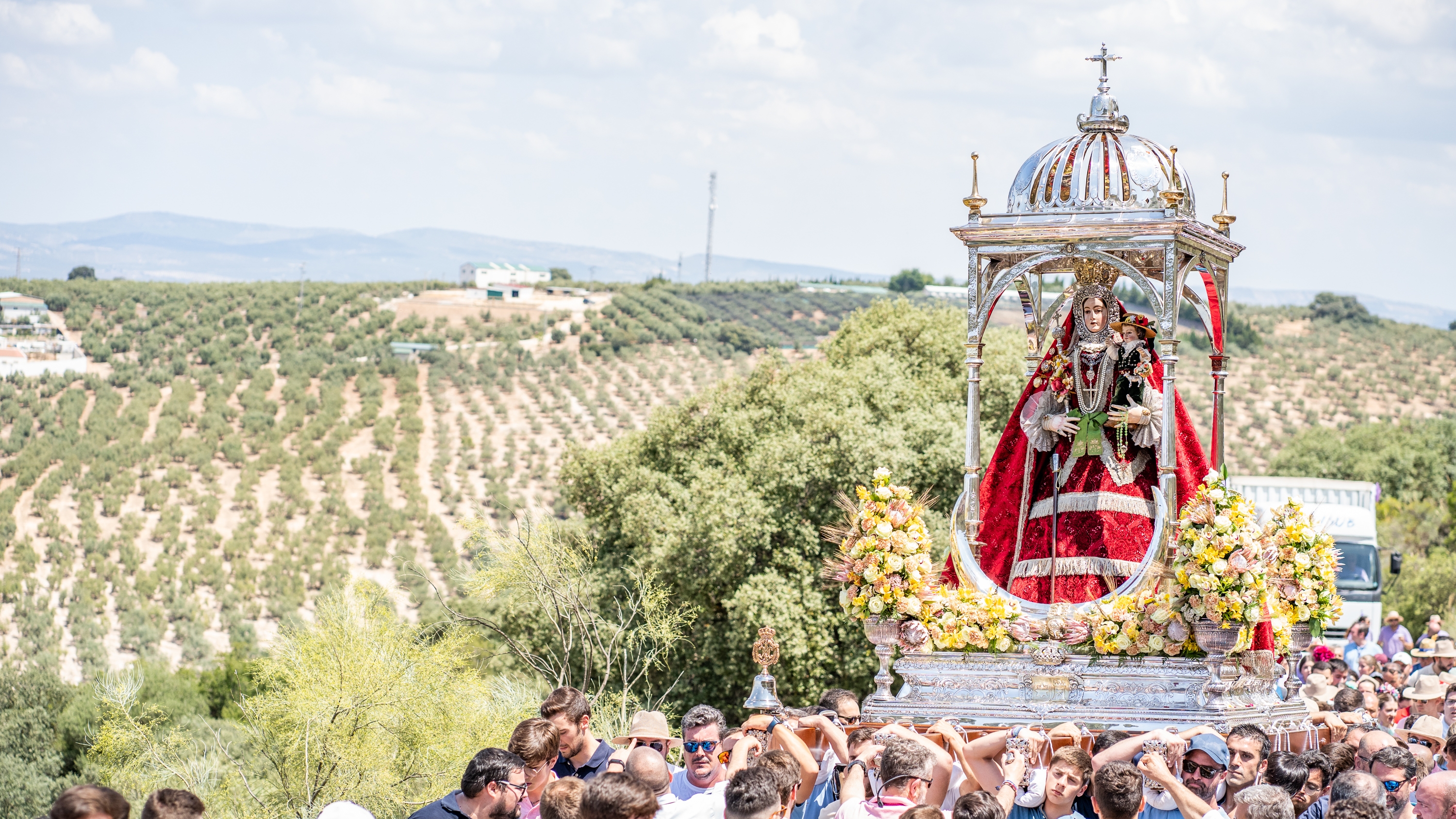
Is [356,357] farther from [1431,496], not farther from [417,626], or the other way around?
[417,626]

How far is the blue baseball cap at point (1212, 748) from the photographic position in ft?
23.6

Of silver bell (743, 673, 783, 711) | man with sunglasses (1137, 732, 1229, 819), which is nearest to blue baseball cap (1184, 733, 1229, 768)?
man with sunglasses (1137, 732, 1229, 819)

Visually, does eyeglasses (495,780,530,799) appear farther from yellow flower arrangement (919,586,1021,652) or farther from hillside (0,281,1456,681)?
hillside (0,281,1456,681)

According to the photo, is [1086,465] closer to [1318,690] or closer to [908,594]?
[908,594]

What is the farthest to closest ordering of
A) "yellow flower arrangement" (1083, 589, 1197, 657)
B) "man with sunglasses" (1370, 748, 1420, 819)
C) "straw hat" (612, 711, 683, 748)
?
"yellow flower arrangement" (1083, 589, 1197, 657)
"straw hat" (612, 711, 683, 748)
"man with sunglasses" (1370, 748, 1420, 819)

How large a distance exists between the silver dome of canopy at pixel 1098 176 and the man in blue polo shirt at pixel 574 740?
17.2ft

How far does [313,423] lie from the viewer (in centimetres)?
Answer: 5541

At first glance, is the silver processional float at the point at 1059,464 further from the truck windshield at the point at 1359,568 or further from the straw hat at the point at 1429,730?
the truck windshield at the point at 1359,568

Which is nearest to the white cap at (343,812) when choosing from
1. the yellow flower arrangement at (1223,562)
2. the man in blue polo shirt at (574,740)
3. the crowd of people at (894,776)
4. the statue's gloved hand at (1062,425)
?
the crowd of people at (894,776)

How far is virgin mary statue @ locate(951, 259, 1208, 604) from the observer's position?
11.3m

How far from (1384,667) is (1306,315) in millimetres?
71136

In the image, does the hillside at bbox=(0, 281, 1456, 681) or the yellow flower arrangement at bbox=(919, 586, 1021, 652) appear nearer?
the yellow flower arrangement at bbox=(919, 586, 1021, 652)

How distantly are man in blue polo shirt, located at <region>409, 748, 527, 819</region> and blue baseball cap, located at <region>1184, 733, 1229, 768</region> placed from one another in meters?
2.84

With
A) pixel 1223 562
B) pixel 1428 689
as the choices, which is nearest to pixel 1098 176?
pixel 1223 562
